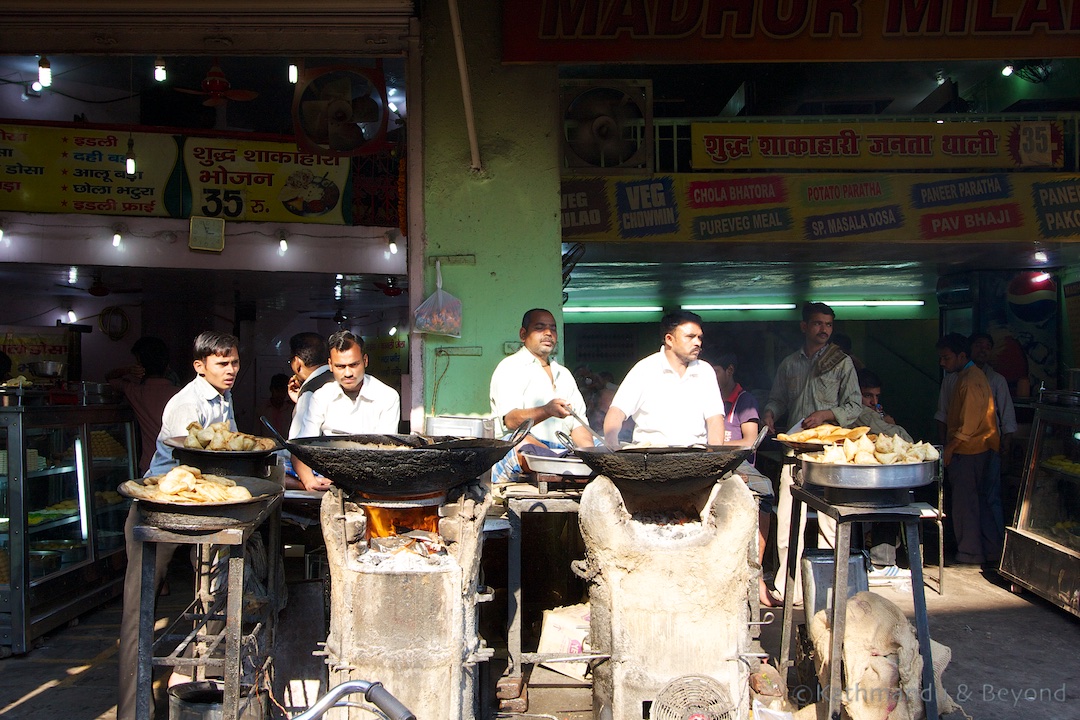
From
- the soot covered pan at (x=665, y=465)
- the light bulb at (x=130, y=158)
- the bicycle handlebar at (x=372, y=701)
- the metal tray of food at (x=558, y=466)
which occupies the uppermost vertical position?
the light bulb at (x=130, y=158)

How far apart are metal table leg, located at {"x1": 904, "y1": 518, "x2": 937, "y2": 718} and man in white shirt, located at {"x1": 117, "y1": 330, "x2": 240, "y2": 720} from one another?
343 centimetres

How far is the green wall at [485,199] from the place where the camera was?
5.44 m

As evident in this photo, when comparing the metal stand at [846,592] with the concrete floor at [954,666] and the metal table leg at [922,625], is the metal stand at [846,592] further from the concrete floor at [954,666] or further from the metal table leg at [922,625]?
the concrete floor at [954,666]

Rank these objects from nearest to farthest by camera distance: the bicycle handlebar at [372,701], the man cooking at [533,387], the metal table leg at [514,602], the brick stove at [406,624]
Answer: the bicycle handlebar at [372,701] → the brick stove at [406,624] → the metal table leg at [514,602] → the man cooking at [533,387]

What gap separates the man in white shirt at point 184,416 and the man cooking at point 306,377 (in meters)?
0.39

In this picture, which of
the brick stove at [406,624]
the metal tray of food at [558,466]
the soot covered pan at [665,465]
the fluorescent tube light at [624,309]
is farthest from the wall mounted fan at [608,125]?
the fluorescent tube light at [624,309]

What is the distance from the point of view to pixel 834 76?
1016cm

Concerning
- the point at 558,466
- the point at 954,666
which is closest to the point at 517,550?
the point at 558,466

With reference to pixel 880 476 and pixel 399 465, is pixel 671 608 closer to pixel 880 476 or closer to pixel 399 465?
pixel 880 476

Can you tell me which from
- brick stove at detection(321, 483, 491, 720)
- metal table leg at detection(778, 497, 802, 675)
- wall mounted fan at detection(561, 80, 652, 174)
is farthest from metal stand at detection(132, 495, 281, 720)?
wall mounted fan at detection(561, 80, 652, 174)

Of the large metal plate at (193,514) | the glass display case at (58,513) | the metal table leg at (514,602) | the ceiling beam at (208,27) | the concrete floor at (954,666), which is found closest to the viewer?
the large metal plate at (193,514)

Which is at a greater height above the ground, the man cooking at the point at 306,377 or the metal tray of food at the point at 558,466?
the man cooking at the point at 306,377

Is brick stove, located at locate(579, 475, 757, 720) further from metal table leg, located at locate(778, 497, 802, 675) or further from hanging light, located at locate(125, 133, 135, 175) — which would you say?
hanging light, located at locate(125, 133, 135, 175)

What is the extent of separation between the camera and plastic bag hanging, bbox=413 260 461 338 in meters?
5.33
